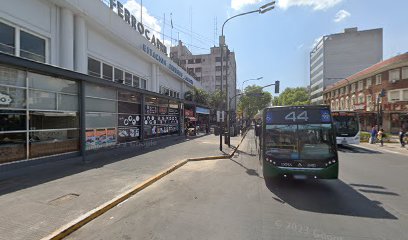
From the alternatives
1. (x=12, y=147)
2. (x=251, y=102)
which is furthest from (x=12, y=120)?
(x=251, y=102)

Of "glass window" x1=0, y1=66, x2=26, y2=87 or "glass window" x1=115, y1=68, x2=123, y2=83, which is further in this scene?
"glass window" x1=115, y1=68, x2=123, y2=83

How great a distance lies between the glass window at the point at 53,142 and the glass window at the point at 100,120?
1.05m

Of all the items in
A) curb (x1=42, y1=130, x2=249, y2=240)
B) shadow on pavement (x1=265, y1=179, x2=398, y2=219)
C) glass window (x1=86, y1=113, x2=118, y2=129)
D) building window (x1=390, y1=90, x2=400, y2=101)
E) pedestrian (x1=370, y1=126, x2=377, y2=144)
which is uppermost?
building window (x1=390, y1=90, x2=400, y2=101)

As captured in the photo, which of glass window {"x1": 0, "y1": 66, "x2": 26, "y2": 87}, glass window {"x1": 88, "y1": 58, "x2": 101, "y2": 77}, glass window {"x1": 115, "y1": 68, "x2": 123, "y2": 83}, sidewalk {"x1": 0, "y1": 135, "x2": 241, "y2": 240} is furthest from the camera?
glass window {"x1": 115, "y1": 68, "x2": 123, "y2": 83}

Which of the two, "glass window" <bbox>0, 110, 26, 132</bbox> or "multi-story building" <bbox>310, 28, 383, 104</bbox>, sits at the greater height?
"multi-story building" <bbox>310, 28, 383, 104</bbox>

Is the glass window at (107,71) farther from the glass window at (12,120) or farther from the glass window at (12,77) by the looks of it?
the glass window at (12,120)

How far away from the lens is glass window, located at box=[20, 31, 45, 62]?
10789 mm

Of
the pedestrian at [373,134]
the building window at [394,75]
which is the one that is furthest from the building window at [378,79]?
the pedestrian at [373,134]

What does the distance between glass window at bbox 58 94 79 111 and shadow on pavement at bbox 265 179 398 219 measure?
8921 millimetres

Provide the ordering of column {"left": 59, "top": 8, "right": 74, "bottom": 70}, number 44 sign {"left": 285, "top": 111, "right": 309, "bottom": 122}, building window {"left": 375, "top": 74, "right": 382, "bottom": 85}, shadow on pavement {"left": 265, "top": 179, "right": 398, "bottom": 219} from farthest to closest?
building window {"left": 375, "top": 74, "right": 382, "bottom": 85}, column {"left": 59, "top": 8, "right": 74, "bottom": 70}, number 44 sign {"left": 285, "top": 111, "right": 309, "bottom": 122}, shadow on pavement {"left": 265, "top": 179, "right": 398, "bottom": 219}

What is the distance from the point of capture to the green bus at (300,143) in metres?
6.75

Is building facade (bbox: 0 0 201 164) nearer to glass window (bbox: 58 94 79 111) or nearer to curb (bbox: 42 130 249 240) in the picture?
glass window (bbox: 58 94 79 111)

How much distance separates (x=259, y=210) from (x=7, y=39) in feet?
40.7

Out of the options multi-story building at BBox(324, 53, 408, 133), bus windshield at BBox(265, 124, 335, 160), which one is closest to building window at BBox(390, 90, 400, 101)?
multi-story building at BBox(324, 53, 408, 133)
